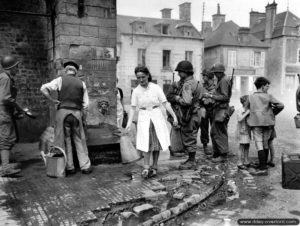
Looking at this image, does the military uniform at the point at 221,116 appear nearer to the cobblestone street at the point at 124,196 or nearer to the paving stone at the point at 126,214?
the cobblestone street at the point at 124,196

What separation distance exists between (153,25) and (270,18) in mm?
12435

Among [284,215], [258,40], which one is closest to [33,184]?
[284,215]

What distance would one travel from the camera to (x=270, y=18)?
119 feet

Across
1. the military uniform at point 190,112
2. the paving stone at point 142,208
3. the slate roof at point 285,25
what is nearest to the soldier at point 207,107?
the military uniform at point 190,112

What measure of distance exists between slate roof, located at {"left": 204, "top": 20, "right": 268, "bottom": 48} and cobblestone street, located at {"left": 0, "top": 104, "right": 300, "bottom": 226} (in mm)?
30435

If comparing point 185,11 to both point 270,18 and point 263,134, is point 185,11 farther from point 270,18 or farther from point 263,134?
point 263,134

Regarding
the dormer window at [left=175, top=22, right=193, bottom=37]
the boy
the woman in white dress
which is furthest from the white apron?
the dormer window at [left=175, top=22, right=193, bottom=37]

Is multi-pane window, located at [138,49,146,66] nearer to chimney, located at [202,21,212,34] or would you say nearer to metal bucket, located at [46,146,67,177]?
chimney, located at [202,21,212,34]

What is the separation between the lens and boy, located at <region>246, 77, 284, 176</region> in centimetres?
636

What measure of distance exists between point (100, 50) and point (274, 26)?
34.3 metres

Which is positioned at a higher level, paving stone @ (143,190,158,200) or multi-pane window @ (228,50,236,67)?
multi-pane window @ (228,50,236,67)

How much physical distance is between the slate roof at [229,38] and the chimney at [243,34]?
0.10m

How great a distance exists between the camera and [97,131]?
6934mm

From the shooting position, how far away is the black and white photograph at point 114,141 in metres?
4.57
